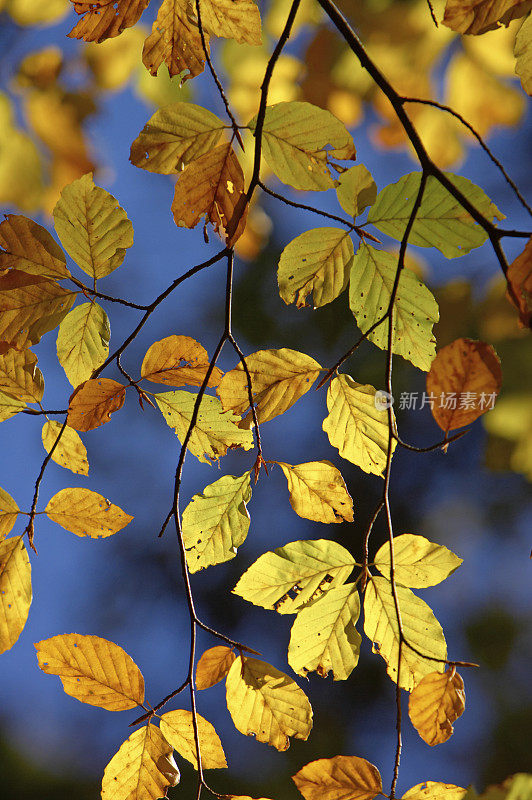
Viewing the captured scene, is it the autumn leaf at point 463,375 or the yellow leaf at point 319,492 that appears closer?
the autumn leaf at point 463,375

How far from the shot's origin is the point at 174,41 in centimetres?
35

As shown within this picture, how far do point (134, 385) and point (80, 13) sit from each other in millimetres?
201

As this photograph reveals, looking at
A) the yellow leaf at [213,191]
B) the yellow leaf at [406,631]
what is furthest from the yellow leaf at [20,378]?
the yellow leaf at [406,631]

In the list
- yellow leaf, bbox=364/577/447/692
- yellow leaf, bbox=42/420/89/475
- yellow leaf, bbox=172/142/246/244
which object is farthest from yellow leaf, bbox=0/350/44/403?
yellow leaf, bbox=364/577/447/692

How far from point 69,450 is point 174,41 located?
252 millimetres

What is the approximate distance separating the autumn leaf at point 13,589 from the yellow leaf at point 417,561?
0.20 meters

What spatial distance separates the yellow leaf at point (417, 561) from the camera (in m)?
0.35

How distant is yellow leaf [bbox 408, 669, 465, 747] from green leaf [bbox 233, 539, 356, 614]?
0.24ft

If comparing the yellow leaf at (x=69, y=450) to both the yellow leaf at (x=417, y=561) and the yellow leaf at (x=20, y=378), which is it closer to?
the yellow leaf at (x=20, y=378)

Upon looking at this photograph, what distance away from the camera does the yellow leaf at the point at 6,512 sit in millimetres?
344

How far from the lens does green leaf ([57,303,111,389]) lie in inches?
13.5

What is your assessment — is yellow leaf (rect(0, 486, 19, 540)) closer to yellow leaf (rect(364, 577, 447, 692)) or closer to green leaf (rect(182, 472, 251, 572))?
green leaf (rect(182, 472, 251, 572))

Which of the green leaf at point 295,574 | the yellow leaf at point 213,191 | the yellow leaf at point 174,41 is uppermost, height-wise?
the yellow leaf at point 174,41

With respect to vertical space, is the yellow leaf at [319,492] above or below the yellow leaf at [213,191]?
below
